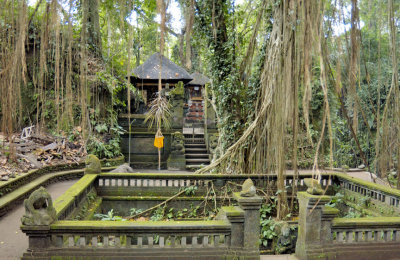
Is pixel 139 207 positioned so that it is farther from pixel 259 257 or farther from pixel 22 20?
pixel 22 20

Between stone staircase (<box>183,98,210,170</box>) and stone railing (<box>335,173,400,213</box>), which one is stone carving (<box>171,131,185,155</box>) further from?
stone railing (<box>335,173,400,213</box>)

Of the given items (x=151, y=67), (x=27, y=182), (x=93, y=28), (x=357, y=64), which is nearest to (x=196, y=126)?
(x=151, y=67)

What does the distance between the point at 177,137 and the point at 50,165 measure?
4.93m

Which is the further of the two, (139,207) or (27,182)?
(27,182)

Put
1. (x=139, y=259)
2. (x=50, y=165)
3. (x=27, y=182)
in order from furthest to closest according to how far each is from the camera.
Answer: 1. (x=50, y=165)
2. (x=27, y=182)
3. (x=139, y=259)

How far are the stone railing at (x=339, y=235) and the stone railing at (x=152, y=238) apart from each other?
25.6 inches

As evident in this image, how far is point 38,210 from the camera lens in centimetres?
333

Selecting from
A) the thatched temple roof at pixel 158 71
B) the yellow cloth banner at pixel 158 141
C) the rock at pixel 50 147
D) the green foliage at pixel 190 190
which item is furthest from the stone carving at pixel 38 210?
the thatched temple roof at pixel 158 71

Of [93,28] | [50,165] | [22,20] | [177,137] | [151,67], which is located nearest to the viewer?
[22,20]

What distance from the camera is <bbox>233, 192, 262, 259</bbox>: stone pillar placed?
3711 mm

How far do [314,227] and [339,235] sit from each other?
431 mm

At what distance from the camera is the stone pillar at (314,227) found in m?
3.77

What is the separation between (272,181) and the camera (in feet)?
20.8

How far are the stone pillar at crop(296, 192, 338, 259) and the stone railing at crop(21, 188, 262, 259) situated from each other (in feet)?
2.03
